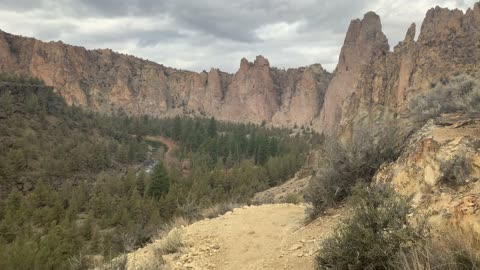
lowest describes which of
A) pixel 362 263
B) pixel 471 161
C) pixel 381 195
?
pixel 362 263

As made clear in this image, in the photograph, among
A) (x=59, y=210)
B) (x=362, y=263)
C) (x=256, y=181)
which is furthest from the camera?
(x=256, y=181)

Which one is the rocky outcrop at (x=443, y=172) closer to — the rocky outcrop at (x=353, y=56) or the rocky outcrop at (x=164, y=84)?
the rocky outcrop at (x=353, y=56)

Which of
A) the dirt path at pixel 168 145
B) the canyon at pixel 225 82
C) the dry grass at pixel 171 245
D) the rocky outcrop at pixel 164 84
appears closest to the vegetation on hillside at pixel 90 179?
the dirt path at pixel 168 145

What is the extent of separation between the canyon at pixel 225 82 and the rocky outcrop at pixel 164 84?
0.38 m

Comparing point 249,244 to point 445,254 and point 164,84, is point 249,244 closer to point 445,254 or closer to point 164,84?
point 445,254

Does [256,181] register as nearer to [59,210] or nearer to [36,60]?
[59,210]

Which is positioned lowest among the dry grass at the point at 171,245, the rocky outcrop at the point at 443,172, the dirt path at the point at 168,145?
the dirt path at the point at 168,145

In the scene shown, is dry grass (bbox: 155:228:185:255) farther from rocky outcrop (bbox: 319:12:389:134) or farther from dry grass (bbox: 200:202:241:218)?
rocky outcrop (bbox: 319:12:389:134)

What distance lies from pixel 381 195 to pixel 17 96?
291ft

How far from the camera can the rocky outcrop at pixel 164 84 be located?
163750 mm

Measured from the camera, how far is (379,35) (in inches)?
4722

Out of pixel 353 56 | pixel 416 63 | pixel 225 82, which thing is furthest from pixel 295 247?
pixel 225 82

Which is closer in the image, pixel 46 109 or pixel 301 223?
pixel 301 223

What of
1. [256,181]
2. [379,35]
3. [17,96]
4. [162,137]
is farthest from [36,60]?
[256,181]
